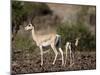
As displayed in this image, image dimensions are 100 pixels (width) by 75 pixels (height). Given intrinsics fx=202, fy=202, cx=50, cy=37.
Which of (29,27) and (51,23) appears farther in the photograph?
(51,23)

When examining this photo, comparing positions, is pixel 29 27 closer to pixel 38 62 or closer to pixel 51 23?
pixel 51 23

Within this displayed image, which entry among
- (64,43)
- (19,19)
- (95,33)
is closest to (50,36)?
(64,43)

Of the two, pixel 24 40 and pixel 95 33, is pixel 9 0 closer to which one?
pixel 24 40

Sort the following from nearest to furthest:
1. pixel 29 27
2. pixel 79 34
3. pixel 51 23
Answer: pixel 29 27 → pixel 51 23 → pixel 79 34

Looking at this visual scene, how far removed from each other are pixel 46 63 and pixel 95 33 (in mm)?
813

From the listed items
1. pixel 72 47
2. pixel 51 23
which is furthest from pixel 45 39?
pixel 72 47

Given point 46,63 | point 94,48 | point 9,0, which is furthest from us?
point 94,48

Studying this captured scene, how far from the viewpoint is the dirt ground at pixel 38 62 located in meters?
2.46

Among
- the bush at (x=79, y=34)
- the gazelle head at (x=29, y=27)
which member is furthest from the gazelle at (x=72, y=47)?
the gazelle head at (x=29, y=27)

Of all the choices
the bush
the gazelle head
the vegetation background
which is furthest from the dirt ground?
the gazelle head

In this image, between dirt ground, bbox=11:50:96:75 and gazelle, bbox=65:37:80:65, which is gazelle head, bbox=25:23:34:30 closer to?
dirt ground, bbox=11:50:96:75

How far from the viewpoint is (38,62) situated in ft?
→ 8.35

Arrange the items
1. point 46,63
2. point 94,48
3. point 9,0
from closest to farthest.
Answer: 1. point 9,0
2. point 46,63
3. point 94,48

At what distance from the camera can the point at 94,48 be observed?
9.18 ft
